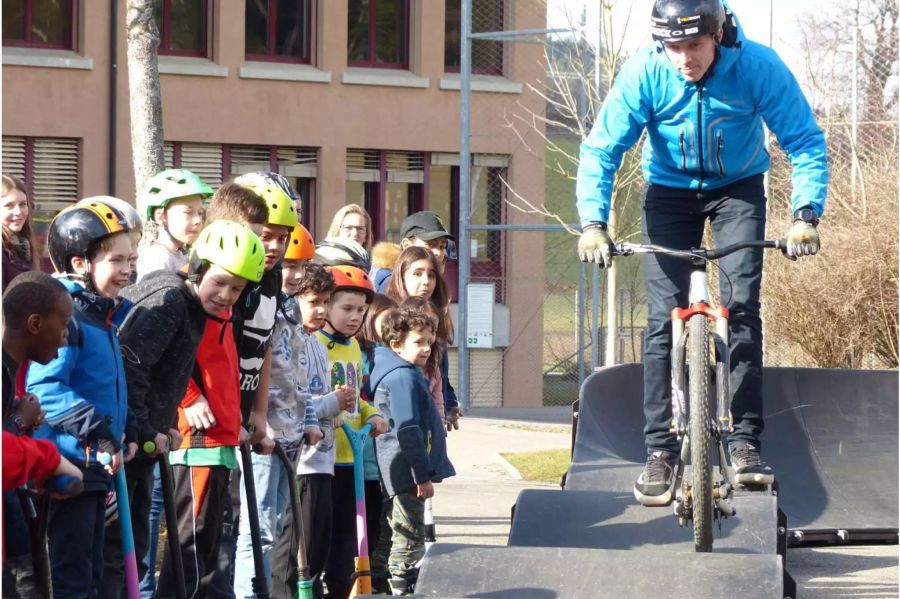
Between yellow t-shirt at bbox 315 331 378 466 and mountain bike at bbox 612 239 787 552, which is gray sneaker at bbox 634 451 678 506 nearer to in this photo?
mountain bike at bbox 612 239 787 552

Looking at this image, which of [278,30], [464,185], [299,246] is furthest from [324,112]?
[299,246]

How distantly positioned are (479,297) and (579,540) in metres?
13.9

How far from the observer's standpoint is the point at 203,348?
6094 mm

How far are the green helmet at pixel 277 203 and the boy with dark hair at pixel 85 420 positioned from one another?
1016mm

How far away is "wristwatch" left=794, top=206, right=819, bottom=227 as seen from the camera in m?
6.70

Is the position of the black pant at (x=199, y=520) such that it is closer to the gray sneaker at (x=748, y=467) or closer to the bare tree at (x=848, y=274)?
the gray sneaker at (x=748, y=467)

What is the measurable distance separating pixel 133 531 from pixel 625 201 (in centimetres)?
1580

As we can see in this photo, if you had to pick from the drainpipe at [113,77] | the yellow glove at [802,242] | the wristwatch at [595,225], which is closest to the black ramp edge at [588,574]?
the yellow glove at [802,242]

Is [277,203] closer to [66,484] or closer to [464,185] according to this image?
[66,484]

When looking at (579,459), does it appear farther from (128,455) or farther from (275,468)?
(128,455)

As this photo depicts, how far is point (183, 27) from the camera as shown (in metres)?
24.2

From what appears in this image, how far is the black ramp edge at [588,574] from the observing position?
232 inches

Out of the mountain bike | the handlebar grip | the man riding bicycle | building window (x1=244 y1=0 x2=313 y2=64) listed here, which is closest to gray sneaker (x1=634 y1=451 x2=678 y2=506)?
the man riding bicycle

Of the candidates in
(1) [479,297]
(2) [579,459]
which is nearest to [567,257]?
(1) [479,297]
